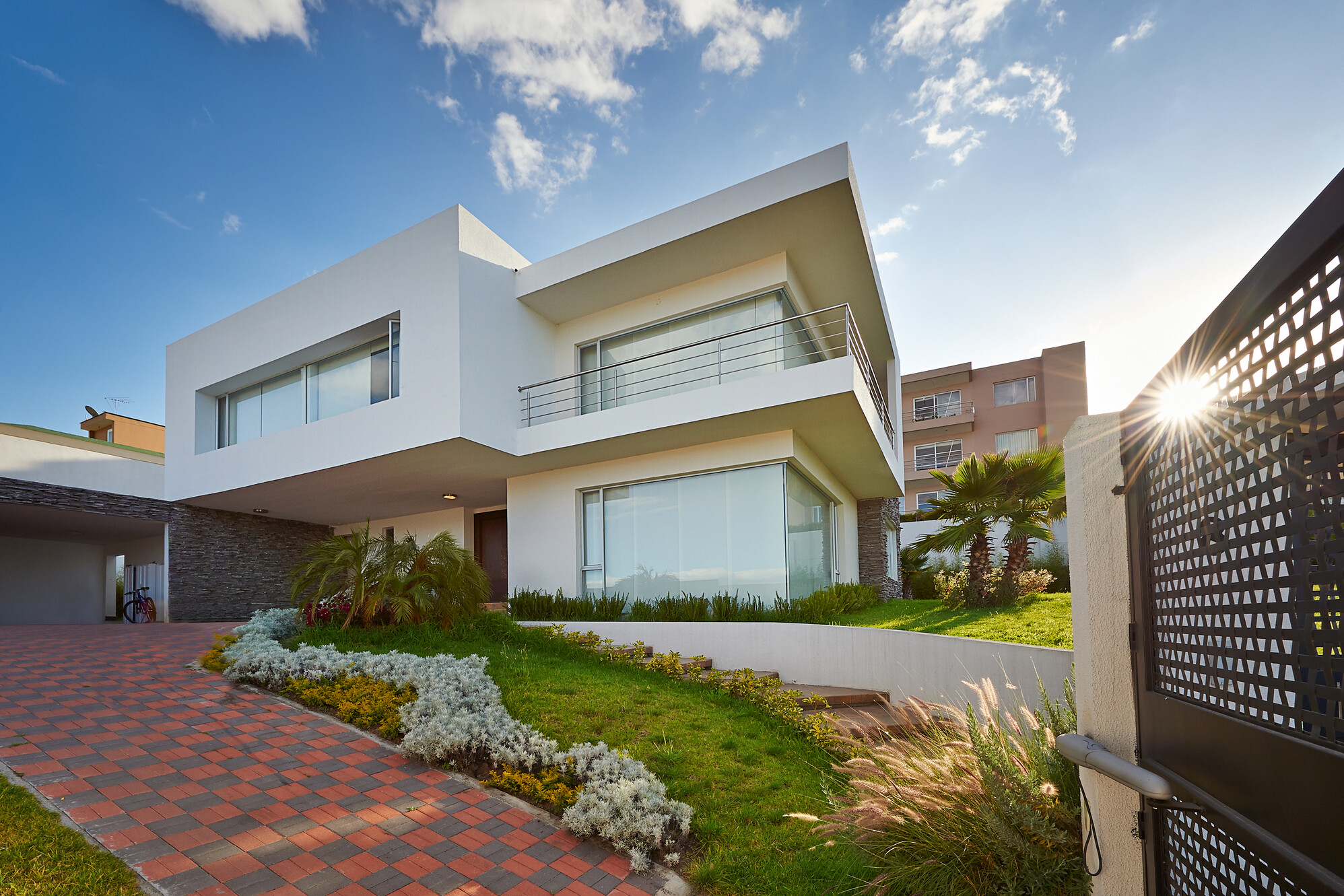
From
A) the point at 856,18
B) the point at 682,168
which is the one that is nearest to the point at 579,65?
the point at 682,168

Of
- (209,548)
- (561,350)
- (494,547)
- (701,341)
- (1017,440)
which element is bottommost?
(494,547)

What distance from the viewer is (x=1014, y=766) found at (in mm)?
3309

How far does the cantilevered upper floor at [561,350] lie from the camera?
10250 millimetres

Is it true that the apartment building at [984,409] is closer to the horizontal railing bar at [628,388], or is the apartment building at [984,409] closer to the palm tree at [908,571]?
the palm tree at [908,571]

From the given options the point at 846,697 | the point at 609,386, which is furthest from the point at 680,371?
the point at 846,697

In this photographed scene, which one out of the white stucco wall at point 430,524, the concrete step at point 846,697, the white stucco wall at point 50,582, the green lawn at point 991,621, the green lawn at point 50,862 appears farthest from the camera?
the white stucco wall at point 50,582

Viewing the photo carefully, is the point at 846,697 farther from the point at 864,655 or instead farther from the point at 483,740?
the point at 483,740

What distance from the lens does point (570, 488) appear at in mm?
12953

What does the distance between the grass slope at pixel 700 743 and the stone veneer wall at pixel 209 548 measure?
905 centimetres

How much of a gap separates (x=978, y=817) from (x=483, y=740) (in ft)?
12.1

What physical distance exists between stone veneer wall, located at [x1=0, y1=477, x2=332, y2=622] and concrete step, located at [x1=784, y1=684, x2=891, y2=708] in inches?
504

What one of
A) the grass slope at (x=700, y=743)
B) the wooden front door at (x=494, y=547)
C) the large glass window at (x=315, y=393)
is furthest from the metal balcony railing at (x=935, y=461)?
the grass slope at (x=700, y=743)

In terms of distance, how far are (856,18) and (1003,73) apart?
2078mm

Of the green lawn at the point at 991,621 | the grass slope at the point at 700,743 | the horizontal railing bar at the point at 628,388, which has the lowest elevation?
the grass slope at the point at 700,743
